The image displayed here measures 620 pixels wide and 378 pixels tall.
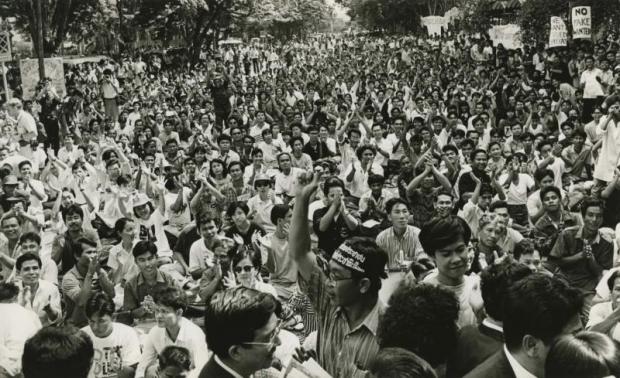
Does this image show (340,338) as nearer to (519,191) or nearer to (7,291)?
(7,291)

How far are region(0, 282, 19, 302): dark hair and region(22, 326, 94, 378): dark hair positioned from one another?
2335 millimetres

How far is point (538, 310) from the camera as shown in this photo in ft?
8.91

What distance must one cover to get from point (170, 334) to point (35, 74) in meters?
16.4

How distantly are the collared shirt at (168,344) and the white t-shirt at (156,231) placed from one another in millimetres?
3064

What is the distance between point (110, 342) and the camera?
505cm

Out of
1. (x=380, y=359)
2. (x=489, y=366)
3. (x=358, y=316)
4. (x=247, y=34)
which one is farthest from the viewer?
(x=247, y=34)

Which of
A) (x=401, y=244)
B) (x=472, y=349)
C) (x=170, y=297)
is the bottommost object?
(x=401, y=244)

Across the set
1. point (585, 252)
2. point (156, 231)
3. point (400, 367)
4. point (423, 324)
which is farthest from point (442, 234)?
point (156, 231)

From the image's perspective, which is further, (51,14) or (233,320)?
(51,14)

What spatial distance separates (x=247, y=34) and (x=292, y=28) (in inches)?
412

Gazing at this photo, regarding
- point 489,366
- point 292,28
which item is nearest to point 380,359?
point 489,366

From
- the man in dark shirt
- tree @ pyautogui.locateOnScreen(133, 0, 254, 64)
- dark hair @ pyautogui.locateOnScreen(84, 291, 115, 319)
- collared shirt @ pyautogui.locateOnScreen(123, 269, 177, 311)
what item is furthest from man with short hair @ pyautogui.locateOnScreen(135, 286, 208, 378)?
tree @ pyautogui.locateOnScreen(133, 0, 254, 64)

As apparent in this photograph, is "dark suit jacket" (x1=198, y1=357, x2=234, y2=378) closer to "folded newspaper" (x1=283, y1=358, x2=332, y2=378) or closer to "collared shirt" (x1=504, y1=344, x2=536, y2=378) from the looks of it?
"folded newspaper" (x1=283, y1=358, x2=332, y2=378)

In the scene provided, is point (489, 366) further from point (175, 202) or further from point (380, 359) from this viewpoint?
point (175, 202)
